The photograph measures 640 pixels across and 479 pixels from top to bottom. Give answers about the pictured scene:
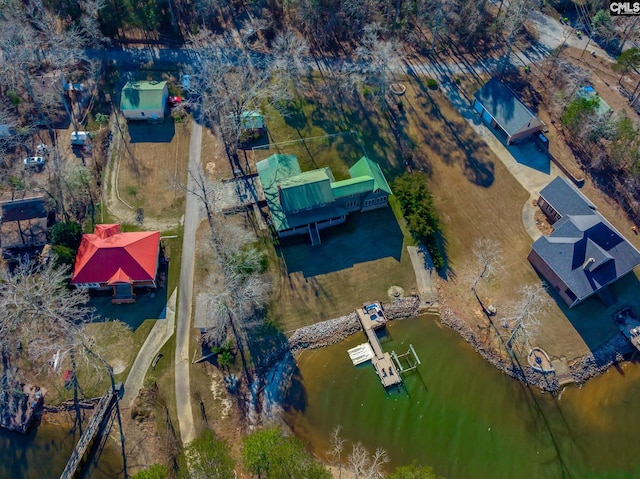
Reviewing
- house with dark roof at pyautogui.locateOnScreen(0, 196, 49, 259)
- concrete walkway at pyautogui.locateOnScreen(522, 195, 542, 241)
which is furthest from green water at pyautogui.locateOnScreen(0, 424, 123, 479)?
concrete walkway at pyautogui.locateOnScreen(522, 195, 542, 241)

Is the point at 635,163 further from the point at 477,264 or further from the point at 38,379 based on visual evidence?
the point at 38,379

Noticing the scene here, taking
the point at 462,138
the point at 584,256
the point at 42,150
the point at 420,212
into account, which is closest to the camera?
the point at 584,256

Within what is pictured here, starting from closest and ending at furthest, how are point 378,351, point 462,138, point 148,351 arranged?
point 148,351
point 378,351
point 462,138

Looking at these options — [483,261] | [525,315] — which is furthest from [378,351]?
[483,261]

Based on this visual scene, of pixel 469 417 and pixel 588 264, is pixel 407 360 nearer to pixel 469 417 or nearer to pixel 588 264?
pixel 469 417

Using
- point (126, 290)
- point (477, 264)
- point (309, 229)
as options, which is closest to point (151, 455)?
point (126, 290)

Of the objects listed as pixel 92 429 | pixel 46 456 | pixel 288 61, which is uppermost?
pixel 288 61

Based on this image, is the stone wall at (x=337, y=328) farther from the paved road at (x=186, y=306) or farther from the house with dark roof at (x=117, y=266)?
the house with dark roof at (x=117, y=266)
